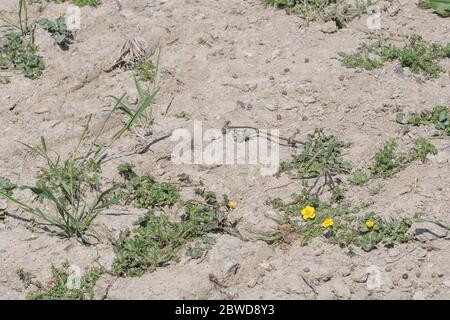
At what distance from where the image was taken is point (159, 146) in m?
5.24

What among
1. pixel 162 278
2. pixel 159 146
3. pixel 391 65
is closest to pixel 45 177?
pixel 159 146

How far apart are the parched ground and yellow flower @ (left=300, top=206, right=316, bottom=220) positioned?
19 cm

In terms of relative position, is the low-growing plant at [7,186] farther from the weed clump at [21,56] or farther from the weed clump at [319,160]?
the weed clump at [319,160]

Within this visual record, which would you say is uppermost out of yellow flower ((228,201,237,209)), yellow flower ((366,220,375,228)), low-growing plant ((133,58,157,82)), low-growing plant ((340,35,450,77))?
low-growing plant ((340,35,450,77))

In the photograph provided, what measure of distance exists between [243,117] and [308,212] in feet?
3.13

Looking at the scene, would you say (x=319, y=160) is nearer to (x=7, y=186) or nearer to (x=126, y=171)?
(x=126, y=171)

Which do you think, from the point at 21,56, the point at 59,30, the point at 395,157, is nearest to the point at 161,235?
the point at 395,157

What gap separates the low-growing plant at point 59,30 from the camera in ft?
19.8

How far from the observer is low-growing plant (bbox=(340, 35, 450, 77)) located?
18.5ft

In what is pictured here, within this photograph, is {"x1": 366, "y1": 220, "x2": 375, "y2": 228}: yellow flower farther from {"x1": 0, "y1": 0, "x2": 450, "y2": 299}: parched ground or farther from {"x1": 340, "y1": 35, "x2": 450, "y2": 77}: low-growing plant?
{"x1": 340, "y1": 35, "x2": 450, "y2": 77}: low-growing plant

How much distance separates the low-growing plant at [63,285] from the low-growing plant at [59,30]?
2078mm

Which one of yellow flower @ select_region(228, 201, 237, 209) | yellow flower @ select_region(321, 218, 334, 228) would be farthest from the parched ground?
yellow flower @ select_region(321, 218, 334, 228)
